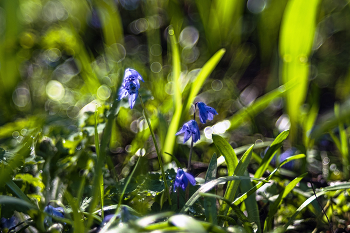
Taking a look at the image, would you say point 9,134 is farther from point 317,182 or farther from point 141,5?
point 141,5

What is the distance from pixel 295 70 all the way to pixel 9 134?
93.4 inches

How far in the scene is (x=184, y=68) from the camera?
11.5 ft

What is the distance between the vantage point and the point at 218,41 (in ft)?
11.8

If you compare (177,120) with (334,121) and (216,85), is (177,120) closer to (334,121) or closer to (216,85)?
(334,121)

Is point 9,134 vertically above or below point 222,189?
above

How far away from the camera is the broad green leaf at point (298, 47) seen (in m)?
2.55

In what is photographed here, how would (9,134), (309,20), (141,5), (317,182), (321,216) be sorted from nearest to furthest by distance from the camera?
(321,216), (317,182), (9,134), (309,20), (141,5)

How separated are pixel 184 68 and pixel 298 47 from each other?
1.34 meters

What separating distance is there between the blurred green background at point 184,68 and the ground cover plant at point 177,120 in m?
0.02

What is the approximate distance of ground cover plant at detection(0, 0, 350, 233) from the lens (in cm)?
135

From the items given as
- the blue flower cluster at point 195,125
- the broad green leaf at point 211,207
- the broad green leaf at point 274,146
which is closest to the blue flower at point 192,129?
the blue flower cluster at point 195,125

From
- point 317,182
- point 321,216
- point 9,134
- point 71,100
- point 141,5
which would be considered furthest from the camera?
point 141,5

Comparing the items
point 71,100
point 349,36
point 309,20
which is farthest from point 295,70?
point 71,100

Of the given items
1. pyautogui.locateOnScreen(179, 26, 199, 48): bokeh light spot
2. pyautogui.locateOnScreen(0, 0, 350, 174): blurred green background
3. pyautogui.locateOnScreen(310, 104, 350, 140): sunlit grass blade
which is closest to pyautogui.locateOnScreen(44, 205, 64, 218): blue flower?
pyautogui.locateOnScreen(0, 0, 350, 174): blurred green background
